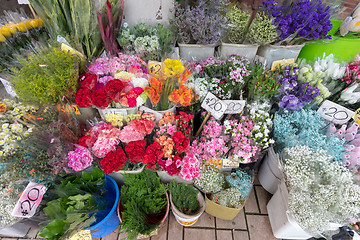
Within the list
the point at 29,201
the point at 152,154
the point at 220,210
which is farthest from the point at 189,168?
the point at 29,201

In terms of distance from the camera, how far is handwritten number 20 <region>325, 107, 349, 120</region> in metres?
2.04

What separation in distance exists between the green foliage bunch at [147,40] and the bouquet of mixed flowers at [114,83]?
155mm

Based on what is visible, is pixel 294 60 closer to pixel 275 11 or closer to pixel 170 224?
pixel 275 11

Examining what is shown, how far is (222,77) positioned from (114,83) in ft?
3.68

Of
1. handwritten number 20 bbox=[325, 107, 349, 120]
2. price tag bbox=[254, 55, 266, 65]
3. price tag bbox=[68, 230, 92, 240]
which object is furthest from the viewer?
price tag bbox=[254, 55, 266, 65]

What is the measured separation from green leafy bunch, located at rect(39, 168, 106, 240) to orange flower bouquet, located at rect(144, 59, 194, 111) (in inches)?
35.2

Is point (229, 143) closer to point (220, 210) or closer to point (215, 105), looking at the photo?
point (215, 105)

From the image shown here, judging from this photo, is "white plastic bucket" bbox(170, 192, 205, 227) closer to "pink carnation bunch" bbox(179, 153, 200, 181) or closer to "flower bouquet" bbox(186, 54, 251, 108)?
"pink carnation bunch" bbox(179, 153, 200, 181)

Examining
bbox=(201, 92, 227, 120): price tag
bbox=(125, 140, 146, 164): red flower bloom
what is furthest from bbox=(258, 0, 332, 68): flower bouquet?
bbox=(125, 140, 146, 164): red flower bloom

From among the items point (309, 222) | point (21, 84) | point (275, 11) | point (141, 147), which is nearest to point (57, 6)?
point (21, 84)

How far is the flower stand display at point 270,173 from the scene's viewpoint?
222cm

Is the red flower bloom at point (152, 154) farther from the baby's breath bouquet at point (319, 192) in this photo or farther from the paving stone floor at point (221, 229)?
the baby's breath bouquet at point (319, 192)

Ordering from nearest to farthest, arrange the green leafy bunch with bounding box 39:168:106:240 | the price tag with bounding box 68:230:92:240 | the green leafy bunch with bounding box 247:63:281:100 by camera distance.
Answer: the green leafy bunch with bounding box 39:168:106:240 < the price tag with bounding box 68:230:92:240 < the green leafy bunch with bounding box 247:63:281:100

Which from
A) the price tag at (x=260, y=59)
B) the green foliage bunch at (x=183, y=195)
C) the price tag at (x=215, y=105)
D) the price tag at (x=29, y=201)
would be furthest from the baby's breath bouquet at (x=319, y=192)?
the price tag at (x=29, y=201)
